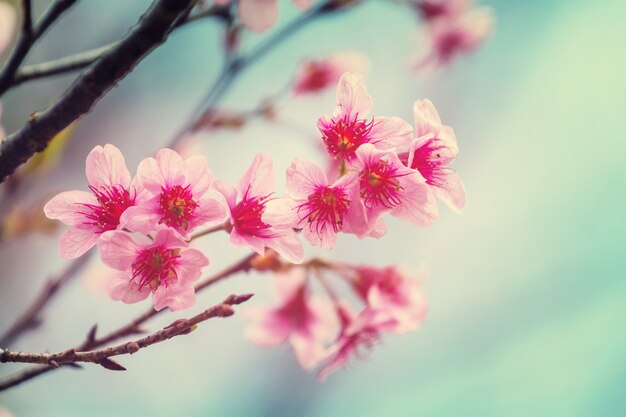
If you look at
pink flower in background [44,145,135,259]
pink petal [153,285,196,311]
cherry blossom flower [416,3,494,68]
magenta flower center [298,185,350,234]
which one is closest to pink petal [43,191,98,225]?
pink flower in background [44,145,135,259]

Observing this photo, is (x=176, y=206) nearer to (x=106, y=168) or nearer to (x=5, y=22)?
(x=106, y=168)

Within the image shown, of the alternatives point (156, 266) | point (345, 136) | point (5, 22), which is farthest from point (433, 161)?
point (5, 22)

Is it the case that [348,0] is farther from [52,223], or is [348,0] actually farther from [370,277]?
[52,223]

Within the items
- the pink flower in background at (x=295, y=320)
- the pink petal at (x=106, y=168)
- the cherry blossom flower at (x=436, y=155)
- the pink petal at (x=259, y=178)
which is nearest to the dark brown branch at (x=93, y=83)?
the pink petal at (x=106, y=168)

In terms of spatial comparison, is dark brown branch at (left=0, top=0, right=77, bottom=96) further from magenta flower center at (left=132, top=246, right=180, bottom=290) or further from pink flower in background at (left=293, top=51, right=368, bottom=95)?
pink flower in background at (left=293, top=51, right=368, bottom=95)

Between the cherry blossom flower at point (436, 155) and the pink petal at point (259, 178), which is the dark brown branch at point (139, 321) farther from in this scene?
the cherry blossom flower at point (436, 155)

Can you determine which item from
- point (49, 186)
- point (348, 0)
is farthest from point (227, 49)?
point (49, 186)

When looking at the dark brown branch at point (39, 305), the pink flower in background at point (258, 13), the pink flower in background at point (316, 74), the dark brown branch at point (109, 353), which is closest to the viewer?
the dark brown branch at point (109, 353)
